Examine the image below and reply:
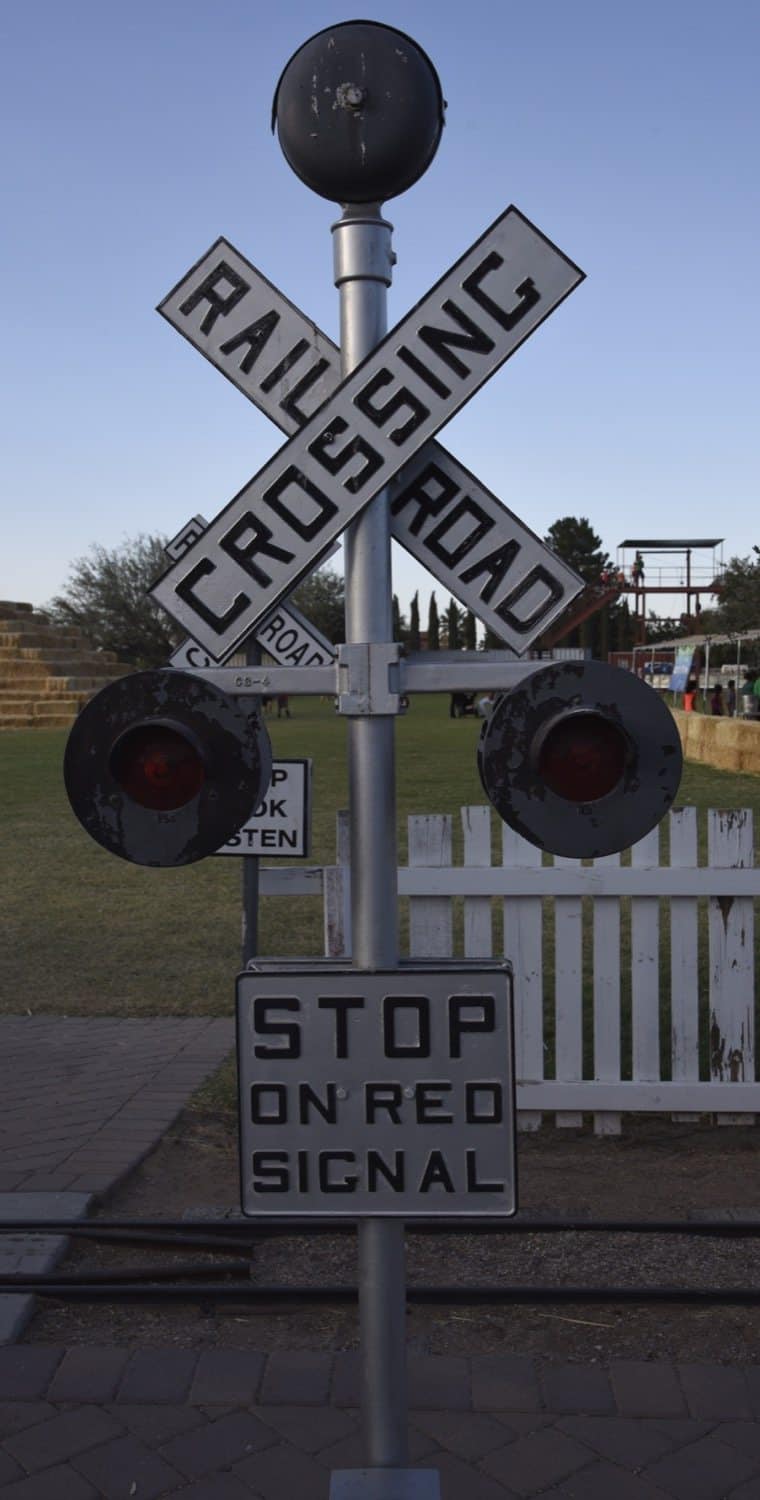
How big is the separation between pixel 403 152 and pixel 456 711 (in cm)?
4361

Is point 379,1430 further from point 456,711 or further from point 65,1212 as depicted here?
point 456,711

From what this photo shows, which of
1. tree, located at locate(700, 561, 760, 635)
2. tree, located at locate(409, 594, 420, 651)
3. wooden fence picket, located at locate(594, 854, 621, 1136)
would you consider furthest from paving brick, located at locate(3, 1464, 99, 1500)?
tree, located at locate(409, 594, 420, 651)

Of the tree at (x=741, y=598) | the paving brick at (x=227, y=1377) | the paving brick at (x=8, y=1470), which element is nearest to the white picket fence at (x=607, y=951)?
the paving brick at (x=227, y=1377)

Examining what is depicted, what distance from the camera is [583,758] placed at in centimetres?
197

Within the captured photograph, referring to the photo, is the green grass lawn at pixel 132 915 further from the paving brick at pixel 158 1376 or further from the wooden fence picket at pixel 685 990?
the paving brick at pixel 158 1376

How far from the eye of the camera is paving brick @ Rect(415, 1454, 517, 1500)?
2.67 m

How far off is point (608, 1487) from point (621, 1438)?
6.8 inches

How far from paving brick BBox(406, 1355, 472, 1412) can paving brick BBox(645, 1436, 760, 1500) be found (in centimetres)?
45

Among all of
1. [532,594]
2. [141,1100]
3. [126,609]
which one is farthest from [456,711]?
[532,594]

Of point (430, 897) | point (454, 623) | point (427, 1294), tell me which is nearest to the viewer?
point (427, 1294)

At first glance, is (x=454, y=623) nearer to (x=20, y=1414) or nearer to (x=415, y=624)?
(x=415, y=624)

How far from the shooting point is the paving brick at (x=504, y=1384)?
3.00 meters

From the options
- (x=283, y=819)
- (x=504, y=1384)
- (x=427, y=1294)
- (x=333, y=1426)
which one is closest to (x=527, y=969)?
(x=283, y=819)

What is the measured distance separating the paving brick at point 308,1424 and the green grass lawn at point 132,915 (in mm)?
3925
